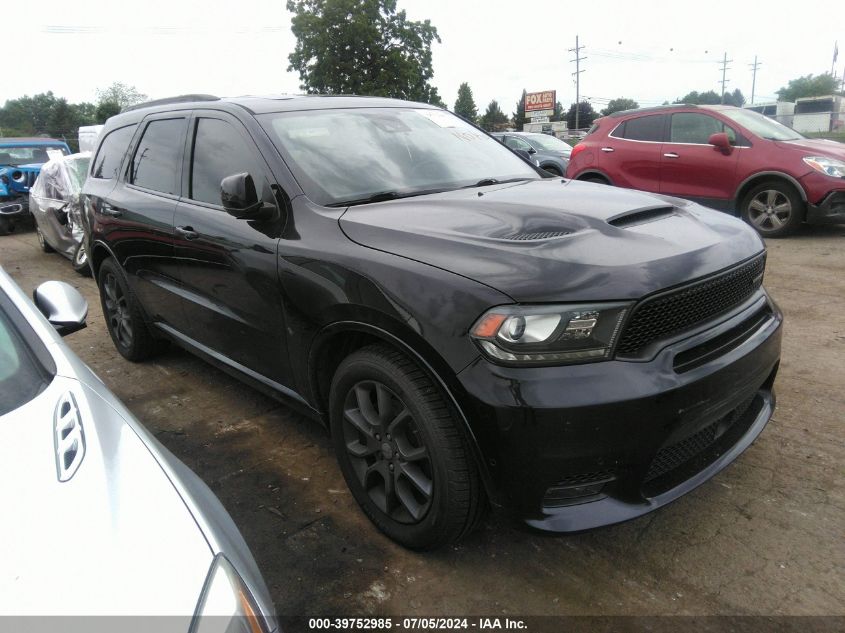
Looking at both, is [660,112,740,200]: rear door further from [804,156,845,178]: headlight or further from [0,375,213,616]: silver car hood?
[0,375,213,616]: silver car hood

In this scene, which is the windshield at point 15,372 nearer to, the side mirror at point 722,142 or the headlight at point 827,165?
the side mirror at point 722,142

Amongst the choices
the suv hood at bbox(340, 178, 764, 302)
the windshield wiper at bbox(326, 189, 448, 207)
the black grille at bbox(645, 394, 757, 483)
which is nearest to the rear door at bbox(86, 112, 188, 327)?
the windshield wiper at bbox(326, 189, 448, 207)

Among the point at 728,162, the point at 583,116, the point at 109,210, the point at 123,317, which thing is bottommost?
the point at 583,116

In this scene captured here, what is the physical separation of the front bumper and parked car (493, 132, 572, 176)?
11252mm

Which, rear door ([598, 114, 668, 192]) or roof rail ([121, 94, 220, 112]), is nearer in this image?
roof rail ([121, 94, 220, 112])

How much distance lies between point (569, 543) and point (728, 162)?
22.1ft

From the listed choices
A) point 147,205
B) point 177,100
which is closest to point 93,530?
point 147,205

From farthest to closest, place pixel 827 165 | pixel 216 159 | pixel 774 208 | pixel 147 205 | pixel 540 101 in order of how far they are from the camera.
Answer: pixel 540 101
pixel 774 208
pixel 827 165
pixel 147 205
pixel 216 159

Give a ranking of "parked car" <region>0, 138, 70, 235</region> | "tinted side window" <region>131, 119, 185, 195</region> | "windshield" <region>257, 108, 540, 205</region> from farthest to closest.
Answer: "parked car" <region>0, 138, 70, 235</region>
"tinted side window" <region>131, 119, 185, 195</region>
"windshield" <region>257, 108, 540, 205</region>

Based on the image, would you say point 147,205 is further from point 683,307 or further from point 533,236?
point 683,307

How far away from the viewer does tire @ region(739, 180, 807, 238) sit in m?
7.33

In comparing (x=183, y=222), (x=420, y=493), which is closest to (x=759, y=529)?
(x=420, y=493)

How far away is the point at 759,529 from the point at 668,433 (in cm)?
85

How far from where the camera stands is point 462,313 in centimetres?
197
